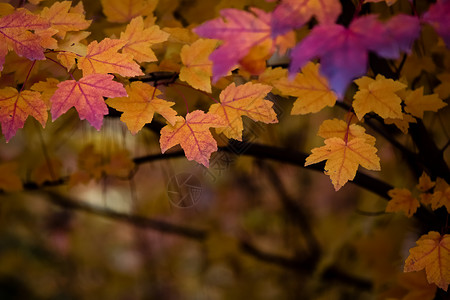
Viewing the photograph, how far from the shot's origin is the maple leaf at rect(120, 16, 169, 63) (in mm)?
956

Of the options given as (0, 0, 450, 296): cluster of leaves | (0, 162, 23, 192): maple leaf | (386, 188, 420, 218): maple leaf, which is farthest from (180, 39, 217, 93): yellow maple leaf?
(0, 162, 23, 192): maple leaf

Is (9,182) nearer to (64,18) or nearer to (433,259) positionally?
(64,18)

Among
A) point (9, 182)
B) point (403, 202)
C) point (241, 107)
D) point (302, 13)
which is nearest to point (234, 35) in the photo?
point (302, 13)

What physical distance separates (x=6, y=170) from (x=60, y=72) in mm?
482

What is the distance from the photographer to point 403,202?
3.75 ft

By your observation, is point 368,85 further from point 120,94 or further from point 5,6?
point 5,6

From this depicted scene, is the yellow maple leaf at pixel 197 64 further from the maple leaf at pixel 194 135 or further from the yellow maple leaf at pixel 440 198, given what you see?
the yellow maple leaf at pixel 440 198

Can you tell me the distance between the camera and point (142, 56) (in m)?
0.96

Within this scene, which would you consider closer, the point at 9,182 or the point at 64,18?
the point at 64,18

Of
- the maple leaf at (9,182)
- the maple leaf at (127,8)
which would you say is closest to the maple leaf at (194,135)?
the maple leaf at (127,8)

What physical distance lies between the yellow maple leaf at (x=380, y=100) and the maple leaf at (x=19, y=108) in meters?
0.66

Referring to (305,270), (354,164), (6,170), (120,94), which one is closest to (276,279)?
(305,270)

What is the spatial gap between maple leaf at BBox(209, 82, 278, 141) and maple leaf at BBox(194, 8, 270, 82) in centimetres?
21

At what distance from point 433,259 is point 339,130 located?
37 cm
